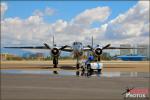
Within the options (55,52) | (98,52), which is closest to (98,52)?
(98,52)

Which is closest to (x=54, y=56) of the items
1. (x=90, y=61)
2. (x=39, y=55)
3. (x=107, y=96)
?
(x=90, y=61)

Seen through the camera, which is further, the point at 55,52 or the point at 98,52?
the point at 55,52

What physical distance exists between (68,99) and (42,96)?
1.34 meters

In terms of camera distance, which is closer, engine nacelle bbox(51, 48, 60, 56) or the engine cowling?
the engine cowling

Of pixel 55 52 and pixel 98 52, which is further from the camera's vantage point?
pixel 55 52

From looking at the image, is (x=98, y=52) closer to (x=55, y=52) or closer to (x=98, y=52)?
(x=98, y=52)

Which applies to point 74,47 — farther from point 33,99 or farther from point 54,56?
point 33,99

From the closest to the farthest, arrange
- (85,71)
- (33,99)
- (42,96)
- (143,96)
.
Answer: (143,96) < (33,99) < (42,96) < (85,71)

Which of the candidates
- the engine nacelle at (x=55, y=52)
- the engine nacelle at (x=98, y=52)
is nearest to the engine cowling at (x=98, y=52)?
the engine nacelle at (x=98, y=52)

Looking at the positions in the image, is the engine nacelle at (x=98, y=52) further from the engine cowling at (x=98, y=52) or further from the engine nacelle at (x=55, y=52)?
the engine nacelle at (x=55, y=52)

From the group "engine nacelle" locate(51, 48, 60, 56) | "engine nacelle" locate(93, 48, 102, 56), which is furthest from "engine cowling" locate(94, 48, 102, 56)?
"engine nacelle" locate(51, 48, 60, 56)

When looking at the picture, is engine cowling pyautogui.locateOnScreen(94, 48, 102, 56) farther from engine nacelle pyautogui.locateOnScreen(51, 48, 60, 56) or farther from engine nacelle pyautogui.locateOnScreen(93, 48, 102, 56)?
engine nacelle pyautogui.locateOnScreen(51, 48, 60, 56)

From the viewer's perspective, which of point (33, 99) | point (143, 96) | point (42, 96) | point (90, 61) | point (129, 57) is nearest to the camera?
point (143, 96)

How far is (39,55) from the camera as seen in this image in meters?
191
